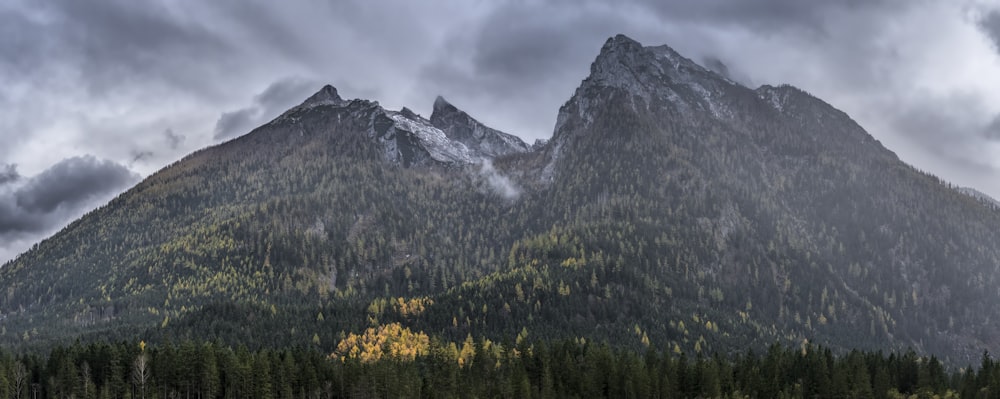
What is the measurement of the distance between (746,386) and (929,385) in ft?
122

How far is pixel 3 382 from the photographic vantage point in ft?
455

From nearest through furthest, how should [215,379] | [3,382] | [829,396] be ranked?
[3,382], [215,379], [829,396]

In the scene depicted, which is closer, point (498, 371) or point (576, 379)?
point (576, 379)

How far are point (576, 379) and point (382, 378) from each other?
40975 millimetres

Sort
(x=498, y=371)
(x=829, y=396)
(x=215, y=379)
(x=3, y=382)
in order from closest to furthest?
(x=3, y=382) < (x=215, y=379) < (x=829, y=396) < (x=498, y=371)

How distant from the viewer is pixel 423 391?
163500 millimetres

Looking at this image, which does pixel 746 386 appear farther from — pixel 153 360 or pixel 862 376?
pixel 153 360

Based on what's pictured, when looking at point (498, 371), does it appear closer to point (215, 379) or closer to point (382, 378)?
point (382, 378)

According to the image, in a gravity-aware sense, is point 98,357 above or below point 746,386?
above

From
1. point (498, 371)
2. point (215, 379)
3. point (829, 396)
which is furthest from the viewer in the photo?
point (498, 371)

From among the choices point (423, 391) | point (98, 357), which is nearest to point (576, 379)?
point (423, 391)

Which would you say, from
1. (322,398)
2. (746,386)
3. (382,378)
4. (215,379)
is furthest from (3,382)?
(746,386)

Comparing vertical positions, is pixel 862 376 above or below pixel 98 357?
below

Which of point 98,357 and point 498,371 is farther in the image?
point 498,371
